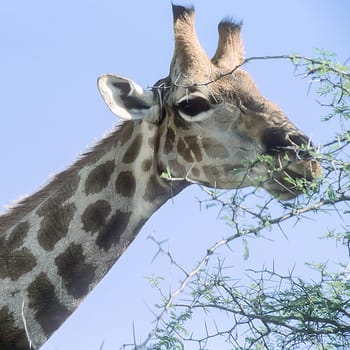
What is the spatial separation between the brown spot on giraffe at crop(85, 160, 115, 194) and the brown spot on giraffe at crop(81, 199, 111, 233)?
0.36 feet

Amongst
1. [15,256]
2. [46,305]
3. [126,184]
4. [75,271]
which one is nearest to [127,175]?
[126,184]

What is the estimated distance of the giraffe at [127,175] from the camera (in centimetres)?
584

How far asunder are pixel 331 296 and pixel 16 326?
2087mm

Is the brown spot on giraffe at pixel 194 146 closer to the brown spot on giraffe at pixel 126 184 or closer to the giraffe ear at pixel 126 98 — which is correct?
the giraffe ear at pixel 126 98

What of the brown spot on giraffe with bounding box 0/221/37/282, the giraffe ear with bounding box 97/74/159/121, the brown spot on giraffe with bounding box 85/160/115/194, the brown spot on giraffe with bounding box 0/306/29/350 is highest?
the giraffe ear with bounding box 97/74/159/121

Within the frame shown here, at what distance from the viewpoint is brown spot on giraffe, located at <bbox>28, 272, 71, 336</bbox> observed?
18.8 ft

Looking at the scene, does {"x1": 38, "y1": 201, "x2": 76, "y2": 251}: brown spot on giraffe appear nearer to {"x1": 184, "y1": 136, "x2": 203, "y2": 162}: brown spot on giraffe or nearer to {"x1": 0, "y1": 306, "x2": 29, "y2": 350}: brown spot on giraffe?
{"x1": 0, "y1": 306, "x2": 29, "y2": 350}: brown spot on giraffe

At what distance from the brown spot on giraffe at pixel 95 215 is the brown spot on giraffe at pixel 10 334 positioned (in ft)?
2.60

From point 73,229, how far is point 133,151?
0.71 m

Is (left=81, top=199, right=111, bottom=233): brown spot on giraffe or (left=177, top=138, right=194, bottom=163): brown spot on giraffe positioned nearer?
(left=81, top=199, right=111, bottom=233): brown spot on giraffe

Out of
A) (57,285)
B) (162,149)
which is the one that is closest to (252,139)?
(162,149)

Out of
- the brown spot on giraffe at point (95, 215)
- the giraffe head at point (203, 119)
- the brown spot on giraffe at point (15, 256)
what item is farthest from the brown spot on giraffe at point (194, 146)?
the brown spot on giraffe at point (15, 256)

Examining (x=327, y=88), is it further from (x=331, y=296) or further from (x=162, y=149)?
(x=162, y=149)

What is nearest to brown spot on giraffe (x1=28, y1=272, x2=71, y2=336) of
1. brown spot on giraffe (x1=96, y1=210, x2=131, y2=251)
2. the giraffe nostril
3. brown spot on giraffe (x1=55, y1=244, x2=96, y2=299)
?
brown spot on giraffe (x1=55, y1=244, x2=96, y2=299)
